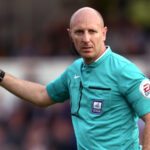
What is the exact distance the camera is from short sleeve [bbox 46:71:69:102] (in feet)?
17.0

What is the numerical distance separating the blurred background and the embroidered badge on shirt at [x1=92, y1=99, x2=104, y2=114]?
435 centimetres

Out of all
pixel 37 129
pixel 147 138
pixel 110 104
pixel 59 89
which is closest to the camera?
pixel 147 138

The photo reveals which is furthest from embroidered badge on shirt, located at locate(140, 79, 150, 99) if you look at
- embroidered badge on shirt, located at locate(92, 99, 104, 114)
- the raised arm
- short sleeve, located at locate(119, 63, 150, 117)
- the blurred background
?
the blurred background

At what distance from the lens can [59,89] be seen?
523 cm

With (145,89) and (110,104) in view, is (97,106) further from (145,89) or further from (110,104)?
(145,89)

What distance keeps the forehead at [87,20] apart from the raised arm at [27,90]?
3.00ft

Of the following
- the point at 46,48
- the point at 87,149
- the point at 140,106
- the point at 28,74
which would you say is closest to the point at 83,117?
the point at 87,149

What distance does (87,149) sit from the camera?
4695mm

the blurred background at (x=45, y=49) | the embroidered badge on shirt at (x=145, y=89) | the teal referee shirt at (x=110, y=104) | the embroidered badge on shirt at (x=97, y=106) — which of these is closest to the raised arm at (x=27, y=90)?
the teal referee shirt at (x=110, y=104)

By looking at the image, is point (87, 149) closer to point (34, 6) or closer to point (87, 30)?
point (87, 30)

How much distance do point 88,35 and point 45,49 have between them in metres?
7.94

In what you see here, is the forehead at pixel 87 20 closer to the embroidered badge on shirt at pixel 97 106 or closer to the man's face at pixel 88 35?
the man's face at pixel 88 35

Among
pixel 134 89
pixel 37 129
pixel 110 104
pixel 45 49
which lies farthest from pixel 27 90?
pixel 45 49

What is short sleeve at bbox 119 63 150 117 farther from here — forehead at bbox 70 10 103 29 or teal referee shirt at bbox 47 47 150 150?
forehead at bbox 70 10 103 29
